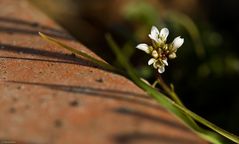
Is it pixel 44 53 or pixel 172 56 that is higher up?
pixel 172 56

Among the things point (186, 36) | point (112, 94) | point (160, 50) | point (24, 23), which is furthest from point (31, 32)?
point (186, 36)

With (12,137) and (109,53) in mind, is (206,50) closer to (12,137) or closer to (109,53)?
(109,53)

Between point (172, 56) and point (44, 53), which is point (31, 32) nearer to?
point (44, 53)

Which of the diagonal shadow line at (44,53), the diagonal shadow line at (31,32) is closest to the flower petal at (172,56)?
the diagonal shadow line at (44,53)

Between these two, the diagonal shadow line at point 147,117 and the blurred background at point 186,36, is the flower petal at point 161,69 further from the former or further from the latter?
the blurred background at point 186,36

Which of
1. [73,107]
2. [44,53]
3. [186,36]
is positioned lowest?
[73,107]

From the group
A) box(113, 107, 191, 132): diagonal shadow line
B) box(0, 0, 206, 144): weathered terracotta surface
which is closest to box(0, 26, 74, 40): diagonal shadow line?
box(0, 0, 206, 144): weathered terracotta surface

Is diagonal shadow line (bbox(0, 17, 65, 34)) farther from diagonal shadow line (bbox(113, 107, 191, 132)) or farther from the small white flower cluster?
diagonal shadow line (bbox(113, 107, 191, 132))
